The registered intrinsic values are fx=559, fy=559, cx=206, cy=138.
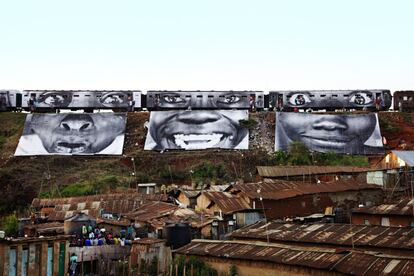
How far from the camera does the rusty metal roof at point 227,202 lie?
2144 cm

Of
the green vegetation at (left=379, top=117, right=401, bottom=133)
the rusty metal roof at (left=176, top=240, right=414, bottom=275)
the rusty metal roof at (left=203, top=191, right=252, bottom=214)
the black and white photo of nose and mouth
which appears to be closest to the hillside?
the green vegetation at (left=379, top=117, right=401, bottom=133)

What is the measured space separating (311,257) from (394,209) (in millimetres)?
6560

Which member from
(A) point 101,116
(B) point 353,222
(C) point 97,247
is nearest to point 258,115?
(A) point 101,116

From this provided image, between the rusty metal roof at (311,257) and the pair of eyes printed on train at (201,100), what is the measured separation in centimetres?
3418

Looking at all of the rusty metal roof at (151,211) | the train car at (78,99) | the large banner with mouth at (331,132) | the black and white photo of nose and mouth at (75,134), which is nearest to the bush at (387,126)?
the large banner with mouth at (331,132)

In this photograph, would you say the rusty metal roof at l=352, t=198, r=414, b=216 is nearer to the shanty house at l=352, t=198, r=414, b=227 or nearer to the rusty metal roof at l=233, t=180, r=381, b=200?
the shanty house at l=352, t=198, r=414, b=227

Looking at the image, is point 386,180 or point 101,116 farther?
point 101,116

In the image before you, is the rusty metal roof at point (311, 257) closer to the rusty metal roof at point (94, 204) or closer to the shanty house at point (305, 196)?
the shanty house at point (305, 196)

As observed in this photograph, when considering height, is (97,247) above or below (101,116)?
below

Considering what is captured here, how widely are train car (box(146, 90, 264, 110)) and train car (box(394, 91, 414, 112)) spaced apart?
41.5ft

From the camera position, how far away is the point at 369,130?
43.2 m

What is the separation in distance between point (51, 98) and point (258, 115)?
18.0m

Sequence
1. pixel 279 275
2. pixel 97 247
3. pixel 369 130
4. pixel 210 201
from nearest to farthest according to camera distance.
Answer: pixel 279 275 < pixel 97 247 < pixel 210 201 < pixel 369 130

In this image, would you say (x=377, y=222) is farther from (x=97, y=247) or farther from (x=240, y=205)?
(x=97, y=247)
